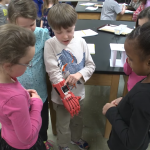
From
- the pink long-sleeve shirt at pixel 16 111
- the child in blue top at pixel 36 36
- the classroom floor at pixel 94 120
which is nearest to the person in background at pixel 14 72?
the pink long-sleeve shirt at pixel 16 111

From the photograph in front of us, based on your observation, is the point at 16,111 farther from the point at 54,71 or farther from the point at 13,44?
the point at 54,71

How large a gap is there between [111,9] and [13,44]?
2588 mm

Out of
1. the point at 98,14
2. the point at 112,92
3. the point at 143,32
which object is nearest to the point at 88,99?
the point at 112,92

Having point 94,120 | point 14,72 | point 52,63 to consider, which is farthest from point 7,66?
point 94,120

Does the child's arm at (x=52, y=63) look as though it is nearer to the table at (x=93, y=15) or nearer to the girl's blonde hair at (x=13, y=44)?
the girl's blonde hair at (x=13, y=44)

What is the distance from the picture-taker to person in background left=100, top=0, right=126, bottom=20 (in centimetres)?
272

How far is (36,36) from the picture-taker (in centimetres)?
102

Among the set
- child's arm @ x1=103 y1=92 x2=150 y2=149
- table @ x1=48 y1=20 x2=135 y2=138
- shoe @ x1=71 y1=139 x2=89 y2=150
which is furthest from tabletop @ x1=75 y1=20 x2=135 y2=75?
shoe @ x1=71 y1=139 x2=89 y2=150

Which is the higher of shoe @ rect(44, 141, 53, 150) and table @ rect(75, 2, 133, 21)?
table @ rect(75, 2, 133, 21)

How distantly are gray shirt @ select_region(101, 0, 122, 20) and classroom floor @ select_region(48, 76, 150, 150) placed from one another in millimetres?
1357

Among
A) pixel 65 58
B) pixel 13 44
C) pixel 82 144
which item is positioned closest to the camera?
pixel 13 44

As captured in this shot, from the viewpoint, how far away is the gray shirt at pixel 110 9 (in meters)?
2.72

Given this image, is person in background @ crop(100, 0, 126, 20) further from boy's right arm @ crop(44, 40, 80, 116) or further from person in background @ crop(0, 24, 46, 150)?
person in background @ crop(0, 24, 46, 150)

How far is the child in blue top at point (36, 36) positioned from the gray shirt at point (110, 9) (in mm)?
2051
